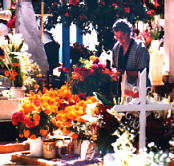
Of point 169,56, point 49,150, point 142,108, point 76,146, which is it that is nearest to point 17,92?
point 49,150

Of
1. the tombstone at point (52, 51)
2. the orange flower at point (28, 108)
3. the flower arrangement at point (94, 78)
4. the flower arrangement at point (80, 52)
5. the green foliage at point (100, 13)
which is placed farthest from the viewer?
the tombstone at point (52, 51)

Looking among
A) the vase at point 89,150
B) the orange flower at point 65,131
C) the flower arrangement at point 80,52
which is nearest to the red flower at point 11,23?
the flower arrangement at point 80,52

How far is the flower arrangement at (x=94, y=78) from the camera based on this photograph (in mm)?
7141

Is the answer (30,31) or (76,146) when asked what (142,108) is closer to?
(76,146)

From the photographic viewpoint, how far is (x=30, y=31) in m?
8.41

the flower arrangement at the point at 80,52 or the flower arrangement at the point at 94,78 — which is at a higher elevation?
the flower arrangement at the point at 80,52

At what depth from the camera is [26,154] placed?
4719 millimetres

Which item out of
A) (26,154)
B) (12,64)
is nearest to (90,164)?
(26,154)

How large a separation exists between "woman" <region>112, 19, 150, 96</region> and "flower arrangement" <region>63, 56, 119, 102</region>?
4.86ft

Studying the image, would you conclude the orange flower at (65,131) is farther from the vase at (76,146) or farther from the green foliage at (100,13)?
the green foliage at (100,13)

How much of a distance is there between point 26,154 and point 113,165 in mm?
1943

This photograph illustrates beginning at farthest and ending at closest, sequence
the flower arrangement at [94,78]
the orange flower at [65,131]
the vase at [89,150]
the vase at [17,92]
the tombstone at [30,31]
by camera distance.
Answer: the tombstone at [30,31]
the flower arrangement at [94,78]
the vase at [17,92]
the orange flower at [65,131]
the vase at [89,150]

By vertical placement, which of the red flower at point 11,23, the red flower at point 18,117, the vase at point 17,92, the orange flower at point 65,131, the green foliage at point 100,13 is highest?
the green foliage at point 100,13

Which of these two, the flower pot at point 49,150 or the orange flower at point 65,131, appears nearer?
the orange flower at point 65,131
